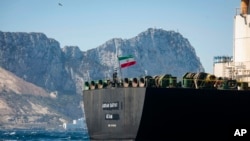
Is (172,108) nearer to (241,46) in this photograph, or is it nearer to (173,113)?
(173,113)

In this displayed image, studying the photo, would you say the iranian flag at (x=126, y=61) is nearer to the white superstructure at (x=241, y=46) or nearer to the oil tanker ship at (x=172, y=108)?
the oil tanker ship at (x=172, y=108)

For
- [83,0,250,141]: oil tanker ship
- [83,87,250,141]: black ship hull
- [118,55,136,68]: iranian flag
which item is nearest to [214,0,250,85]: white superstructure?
[83,0,250,141]: oil tanker ship

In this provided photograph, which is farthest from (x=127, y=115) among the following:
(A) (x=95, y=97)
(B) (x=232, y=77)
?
(B) (x=232, y=77)

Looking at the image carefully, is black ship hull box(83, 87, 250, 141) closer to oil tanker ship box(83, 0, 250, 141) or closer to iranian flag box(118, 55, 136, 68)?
oil tanker ship box(83, 0, 250, 141)

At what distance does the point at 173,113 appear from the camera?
63.2m

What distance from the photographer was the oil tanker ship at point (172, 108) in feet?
206

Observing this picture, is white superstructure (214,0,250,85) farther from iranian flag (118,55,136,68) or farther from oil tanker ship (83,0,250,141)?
iranian flag (118,55,136,68)

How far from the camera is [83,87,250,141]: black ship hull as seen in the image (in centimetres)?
6275

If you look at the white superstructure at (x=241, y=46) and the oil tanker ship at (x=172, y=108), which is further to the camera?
the white superstructure at (x=241, y=46)

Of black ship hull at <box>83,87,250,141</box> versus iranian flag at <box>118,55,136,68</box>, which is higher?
iranian flag at <box>118,55,136,68</box>

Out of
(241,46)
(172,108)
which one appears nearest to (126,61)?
(172,108)

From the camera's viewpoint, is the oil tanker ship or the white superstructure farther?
the white superstructure

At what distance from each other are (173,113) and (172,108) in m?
0.48

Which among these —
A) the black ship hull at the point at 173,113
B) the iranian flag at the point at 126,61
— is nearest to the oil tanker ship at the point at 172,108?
the black ship hull at the point at 173,113
